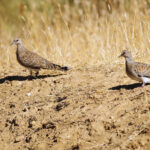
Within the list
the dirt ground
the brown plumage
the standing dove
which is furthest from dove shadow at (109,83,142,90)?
the brown plumage

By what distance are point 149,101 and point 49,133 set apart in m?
1.65

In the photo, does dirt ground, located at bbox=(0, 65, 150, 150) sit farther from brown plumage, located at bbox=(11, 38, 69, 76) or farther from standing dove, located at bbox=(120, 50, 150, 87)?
brown plumage, located at bbox=(11, 38, 69, 76)

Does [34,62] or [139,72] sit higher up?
[34,62]

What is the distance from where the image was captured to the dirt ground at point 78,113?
Result: 5.17 m

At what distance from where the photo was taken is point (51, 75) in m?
8.37

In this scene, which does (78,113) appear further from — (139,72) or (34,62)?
(34,62)

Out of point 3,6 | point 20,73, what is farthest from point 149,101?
point 3,6

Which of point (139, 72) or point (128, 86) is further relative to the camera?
point (128, 86)

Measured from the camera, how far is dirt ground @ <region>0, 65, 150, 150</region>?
5.17 m

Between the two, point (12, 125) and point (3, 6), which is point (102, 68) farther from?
point (3, 6)

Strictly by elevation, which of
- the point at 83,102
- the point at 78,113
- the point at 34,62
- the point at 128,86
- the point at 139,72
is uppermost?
the point at 34,62

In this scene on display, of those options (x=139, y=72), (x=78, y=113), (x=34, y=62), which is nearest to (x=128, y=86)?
(x=139, y=72)

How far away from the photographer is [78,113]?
5.81 metres

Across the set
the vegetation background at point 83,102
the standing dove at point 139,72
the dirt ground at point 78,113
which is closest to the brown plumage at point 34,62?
the vegetation background at point 83,102
